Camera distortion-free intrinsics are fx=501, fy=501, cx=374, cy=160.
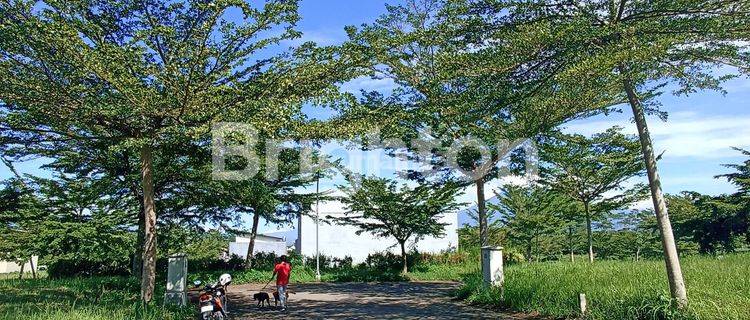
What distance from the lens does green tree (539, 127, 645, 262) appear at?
18547 mm

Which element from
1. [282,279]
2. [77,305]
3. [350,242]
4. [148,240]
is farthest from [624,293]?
[350,242]

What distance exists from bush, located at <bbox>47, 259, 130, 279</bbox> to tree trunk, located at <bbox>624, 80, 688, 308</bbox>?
21032 mm

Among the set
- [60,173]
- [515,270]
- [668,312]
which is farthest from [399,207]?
[668,312]

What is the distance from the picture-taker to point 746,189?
29.9 m

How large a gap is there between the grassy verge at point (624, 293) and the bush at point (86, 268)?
17636 mm

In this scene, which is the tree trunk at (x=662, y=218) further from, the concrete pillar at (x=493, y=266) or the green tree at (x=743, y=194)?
the green tree at (x=743, y=194)

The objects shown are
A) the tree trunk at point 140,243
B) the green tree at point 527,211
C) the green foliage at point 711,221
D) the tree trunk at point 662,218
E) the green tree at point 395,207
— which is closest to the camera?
the tree trunk at point 662,218

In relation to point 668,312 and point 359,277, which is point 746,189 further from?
point 668,312

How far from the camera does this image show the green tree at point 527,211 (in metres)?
25.3

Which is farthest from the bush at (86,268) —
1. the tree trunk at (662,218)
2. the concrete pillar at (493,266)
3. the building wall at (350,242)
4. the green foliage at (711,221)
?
the green foliage at (711,221)

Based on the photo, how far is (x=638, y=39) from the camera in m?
7.57

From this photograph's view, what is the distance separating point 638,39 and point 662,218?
9.19 feet

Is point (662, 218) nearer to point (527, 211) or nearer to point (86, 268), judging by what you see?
point (527, 211)

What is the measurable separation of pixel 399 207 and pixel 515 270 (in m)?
10.7
